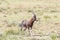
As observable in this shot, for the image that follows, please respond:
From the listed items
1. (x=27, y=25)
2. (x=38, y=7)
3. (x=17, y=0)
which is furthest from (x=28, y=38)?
(x=17, y=0)

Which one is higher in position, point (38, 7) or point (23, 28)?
point (23, 28)

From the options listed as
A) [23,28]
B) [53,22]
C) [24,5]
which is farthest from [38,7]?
[23,28]

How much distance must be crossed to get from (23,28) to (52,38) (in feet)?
7.86

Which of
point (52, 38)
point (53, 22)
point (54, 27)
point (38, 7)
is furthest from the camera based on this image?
point (38, 7)

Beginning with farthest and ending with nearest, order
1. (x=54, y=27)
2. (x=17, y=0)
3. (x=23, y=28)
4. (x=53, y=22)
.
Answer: (x=17, y=0), (x=53, y=22), (x=54, y=27), (x=23, y=28)

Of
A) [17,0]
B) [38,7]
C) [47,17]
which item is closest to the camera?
[47,17]

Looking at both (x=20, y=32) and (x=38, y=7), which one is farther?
(x=38, y=7)

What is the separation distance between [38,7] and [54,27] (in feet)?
26.5

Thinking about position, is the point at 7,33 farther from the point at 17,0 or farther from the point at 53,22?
the point at 17,0

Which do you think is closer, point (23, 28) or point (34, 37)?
point (34, 37)

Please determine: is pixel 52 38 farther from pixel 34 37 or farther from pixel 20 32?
pixel 20 32

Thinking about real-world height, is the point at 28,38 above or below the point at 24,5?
above

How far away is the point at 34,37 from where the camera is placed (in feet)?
35.6

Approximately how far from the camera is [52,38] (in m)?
10.4
